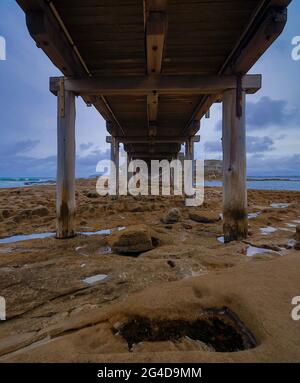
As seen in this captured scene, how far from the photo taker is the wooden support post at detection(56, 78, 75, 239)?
3986 millimetres

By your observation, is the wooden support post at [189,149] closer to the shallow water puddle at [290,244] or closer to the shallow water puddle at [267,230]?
the shallow water puddle at [267,230]

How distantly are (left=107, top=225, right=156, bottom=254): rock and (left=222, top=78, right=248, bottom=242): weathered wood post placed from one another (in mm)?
1639

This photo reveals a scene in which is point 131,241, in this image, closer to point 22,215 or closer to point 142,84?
point 142,84

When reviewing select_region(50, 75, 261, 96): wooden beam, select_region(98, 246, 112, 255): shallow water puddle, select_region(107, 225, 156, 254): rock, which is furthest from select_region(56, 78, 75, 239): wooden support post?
select_region(107, 225, 156, 254): rock

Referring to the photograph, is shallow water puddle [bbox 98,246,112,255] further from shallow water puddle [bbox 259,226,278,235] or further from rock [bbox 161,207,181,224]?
shallow water puddle [bbox 259,226,278,235]

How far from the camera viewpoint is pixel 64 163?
13.2 ft

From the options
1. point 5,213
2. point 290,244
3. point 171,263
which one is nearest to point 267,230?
point 290,244

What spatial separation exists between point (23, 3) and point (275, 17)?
3.39 meters

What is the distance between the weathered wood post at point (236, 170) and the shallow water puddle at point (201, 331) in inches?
106

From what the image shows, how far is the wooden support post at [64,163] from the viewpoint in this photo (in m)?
3.99

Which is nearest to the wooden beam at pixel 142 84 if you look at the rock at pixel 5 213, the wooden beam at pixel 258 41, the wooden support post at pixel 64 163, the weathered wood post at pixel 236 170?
the wooden support post at pixel 64 163

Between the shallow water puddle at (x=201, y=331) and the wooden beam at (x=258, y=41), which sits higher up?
the wooden beam at (x=258, y=41)

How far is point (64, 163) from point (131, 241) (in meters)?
2.12
